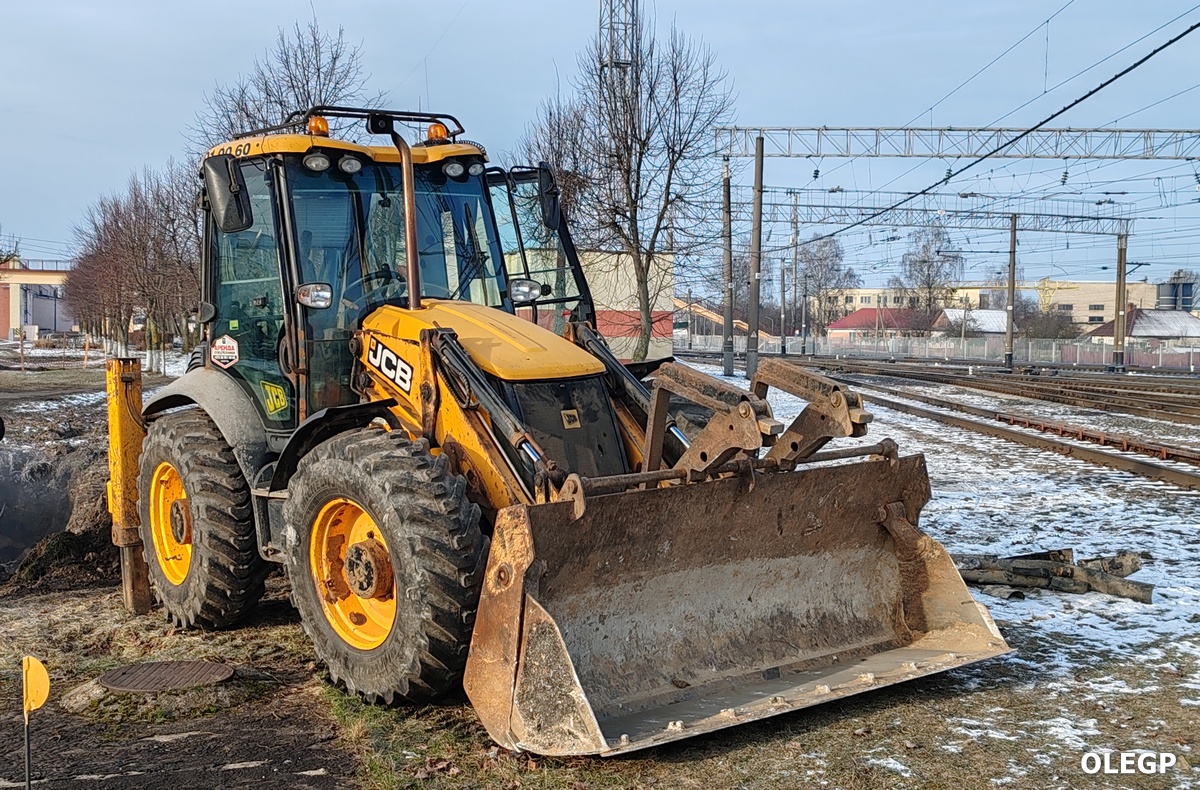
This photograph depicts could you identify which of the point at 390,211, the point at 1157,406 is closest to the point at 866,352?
the point at 1157,406

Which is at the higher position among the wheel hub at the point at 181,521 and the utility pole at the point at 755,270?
the utility pole at the point at 755,270

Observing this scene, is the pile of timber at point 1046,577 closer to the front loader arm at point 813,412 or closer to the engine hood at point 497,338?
the front loader arm at point 813,412

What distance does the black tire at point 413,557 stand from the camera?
4.96 meters

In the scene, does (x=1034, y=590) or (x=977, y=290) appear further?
(x=977, y=290)

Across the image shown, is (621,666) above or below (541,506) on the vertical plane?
below

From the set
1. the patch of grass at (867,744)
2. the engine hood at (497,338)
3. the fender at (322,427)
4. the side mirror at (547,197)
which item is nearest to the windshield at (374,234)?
the engine hood at (497,338)

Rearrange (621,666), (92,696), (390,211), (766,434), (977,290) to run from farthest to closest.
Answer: (977,290)
(390,211)
(92,696)
(621,666)
(766,434)

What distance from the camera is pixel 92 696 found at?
18.6 feet

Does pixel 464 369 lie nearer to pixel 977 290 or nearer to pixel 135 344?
pixel 135 344

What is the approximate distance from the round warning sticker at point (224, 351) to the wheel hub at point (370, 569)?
7.05 feet

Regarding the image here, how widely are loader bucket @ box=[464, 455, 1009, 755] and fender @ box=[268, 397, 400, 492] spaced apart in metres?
1.45

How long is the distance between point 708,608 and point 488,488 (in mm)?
1274

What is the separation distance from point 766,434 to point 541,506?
1.05 metres

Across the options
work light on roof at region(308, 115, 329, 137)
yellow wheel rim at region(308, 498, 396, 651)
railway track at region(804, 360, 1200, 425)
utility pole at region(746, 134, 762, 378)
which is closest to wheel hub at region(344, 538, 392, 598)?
yellow wheel rim at region(308, 498, 396, 651)
